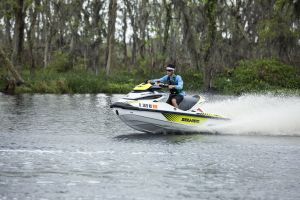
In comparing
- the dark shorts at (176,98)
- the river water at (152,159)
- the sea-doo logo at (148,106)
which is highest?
the dark shorts at (176,98)

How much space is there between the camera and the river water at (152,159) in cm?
1030

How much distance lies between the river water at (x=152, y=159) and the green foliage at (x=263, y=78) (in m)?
21.5

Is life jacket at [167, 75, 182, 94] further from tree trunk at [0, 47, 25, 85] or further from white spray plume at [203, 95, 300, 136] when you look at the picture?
tree trunk at [0, 47, 25, 85]

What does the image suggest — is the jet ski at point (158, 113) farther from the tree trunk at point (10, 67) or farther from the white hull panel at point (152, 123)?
the tree trunk at point (10, 67)

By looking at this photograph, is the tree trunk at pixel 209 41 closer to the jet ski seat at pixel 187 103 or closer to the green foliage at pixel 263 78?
the green foliage at pixel 263 78

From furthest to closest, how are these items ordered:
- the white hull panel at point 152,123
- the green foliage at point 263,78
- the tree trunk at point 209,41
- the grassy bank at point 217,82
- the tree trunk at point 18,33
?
1. the tree trunk at point 18,33
2. the green foliage at point 263,78
3. the tree trunk at point 209,41
4. the grassy bank at point 217,82
5. the white hull panel at point 152,123

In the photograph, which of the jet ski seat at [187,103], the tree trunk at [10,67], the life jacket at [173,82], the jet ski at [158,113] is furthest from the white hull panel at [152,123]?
the tree trunk at [10,67]

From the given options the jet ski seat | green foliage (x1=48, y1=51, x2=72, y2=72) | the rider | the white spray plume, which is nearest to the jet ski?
the jet ski seat

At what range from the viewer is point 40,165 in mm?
12430

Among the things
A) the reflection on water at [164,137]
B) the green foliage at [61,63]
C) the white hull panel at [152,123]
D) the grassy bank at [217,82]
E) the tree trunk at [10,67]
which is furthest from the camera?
the green foliage at [61,63]

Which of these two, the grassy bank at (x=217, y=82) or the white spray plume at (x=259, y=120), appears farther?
the grassy bank at (x=217, y=82)

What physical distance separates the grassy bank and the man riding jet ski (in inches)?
860

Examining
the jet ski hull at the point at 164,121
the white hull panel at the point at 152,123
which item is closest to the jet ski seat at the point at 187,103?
the jet ski hull at the point at 164,121

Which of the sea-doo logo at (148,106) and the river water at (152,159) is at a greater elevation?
the sea-doo logo at (148,106)
